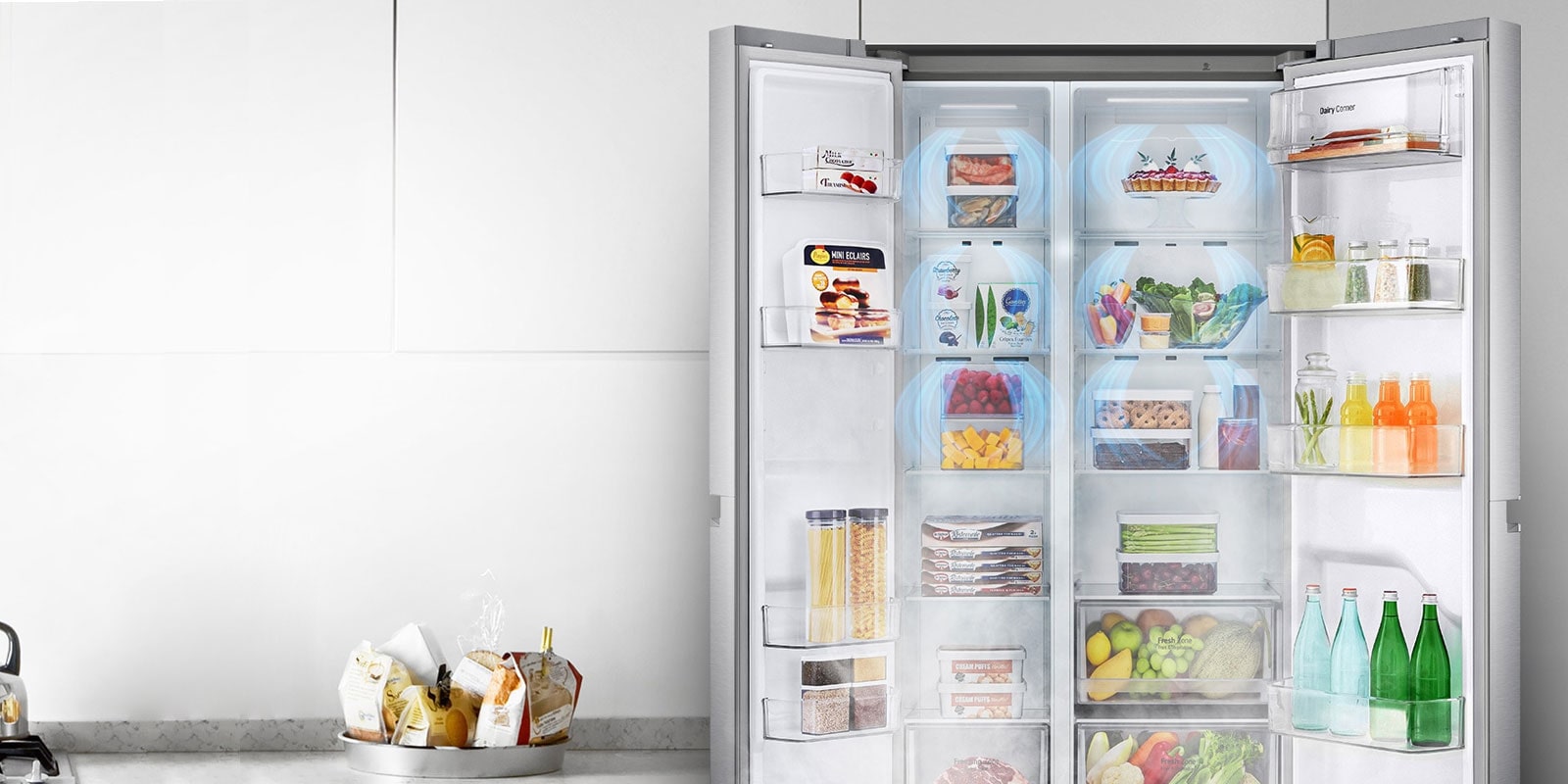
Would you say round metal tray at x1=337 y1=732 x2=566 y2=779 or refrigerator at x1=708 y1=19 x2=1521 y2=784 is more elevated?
refrigerator at x1=708 y1=19 x2=1521 y2=784

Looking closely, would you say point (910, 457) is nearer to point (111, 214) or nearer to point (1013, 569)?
point (1013, 569)

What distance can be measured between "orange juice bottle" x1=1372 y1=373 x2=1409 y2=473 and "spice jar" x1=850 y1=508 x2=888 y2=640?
1.00m

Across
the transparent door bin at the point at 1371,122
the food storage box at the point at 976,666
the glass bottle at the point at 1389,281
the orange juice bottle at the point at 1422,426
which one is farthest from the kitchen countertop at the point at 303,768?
the transparent door bin at the point at 1371,122

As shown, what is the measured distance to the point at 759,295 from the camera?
2.47 meters

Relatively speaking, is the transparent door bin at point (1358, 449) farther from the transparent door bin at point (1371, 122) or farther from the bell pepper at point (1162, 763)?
the bell pepper at point (1162, 763)

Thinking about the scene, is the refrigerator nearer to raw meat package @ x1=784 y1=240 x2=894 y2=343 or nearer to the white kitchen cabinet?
raw meat package @ x1=784 y1=240 x2=894 y2=343

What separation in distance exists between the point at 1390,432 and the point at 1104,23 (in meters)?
1.23

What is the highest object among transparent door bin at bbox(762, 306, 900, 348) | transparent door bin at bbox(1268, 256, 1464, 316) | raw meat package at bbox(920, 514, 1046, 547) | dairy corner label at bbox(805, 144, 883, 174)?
dairy corner label at bbox(805, 144, 883, 174)

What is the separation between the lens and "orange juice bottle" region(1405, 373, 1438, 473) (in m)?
2.41

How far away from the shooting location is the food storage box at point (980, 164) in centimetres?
273

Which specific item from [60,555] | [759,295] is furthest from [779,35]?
[60,555]

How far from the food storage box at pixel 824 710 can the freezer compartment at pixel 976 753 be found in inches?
10.6

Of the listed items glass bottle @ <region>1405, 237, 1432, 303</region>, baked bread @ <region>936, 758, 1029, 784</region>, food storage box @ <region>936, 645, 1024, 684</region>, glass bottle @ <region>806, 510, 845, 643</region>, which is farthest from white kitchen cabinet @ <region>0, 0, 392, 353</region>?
glass bottle @ <region>1405, 237, 1432, 303</region>

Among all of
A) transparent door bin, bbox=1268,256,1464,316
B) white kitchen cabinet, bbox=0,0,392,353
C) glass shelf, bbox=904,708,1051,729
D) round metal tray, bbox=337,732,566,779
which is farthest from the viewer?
white kitchen cabinet, bbox=0,0,392,353
